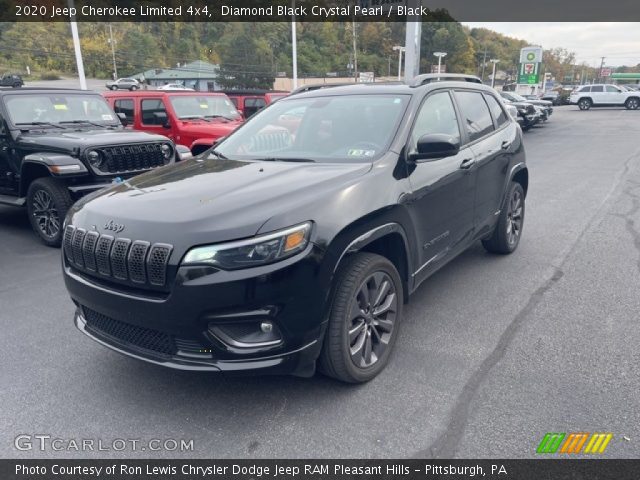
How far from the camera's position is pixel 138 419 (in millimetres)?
2775

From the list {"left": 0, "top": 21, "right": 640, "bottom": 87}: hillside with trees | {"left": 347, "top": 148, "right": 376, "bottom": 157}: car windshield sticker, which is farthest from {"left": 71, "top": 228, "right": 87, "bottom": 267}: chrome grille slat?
{"left": 0, "top": 21, "right": 640, "bottom": 87}: hillside with trees

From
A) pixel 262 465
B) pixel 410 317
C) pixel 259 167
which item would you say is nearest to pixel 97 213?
pixel 259 167

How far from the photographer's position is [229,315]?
242cm

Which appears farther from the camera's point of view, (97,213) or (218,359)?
(97,213)

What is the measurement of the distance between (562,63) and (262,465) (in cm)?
14741

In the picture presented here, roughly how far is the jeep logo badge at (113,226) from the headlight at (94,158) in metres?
3.66

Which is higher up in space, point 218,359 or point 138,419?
point 218,359

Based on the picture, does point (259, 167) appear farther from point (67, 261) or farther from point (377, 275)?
point (67, 261)

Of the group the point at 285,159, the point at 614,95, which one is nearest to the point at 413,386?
the point at 285,159

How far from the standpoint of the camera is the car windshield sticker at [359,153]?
333 centimetres

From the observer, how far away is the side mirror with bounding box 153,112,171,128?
9.24m

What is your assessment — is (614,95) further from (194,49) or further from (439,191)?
(194,49)

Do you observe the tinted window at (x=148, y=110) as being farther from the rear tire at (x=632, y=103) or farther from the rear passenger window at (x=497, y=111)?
the rear tire at (x=632, y=103)

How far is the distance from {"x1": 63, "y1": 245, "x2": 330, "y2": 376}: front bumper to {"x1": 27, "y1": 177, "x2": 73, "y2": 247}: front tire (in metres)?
3.68
